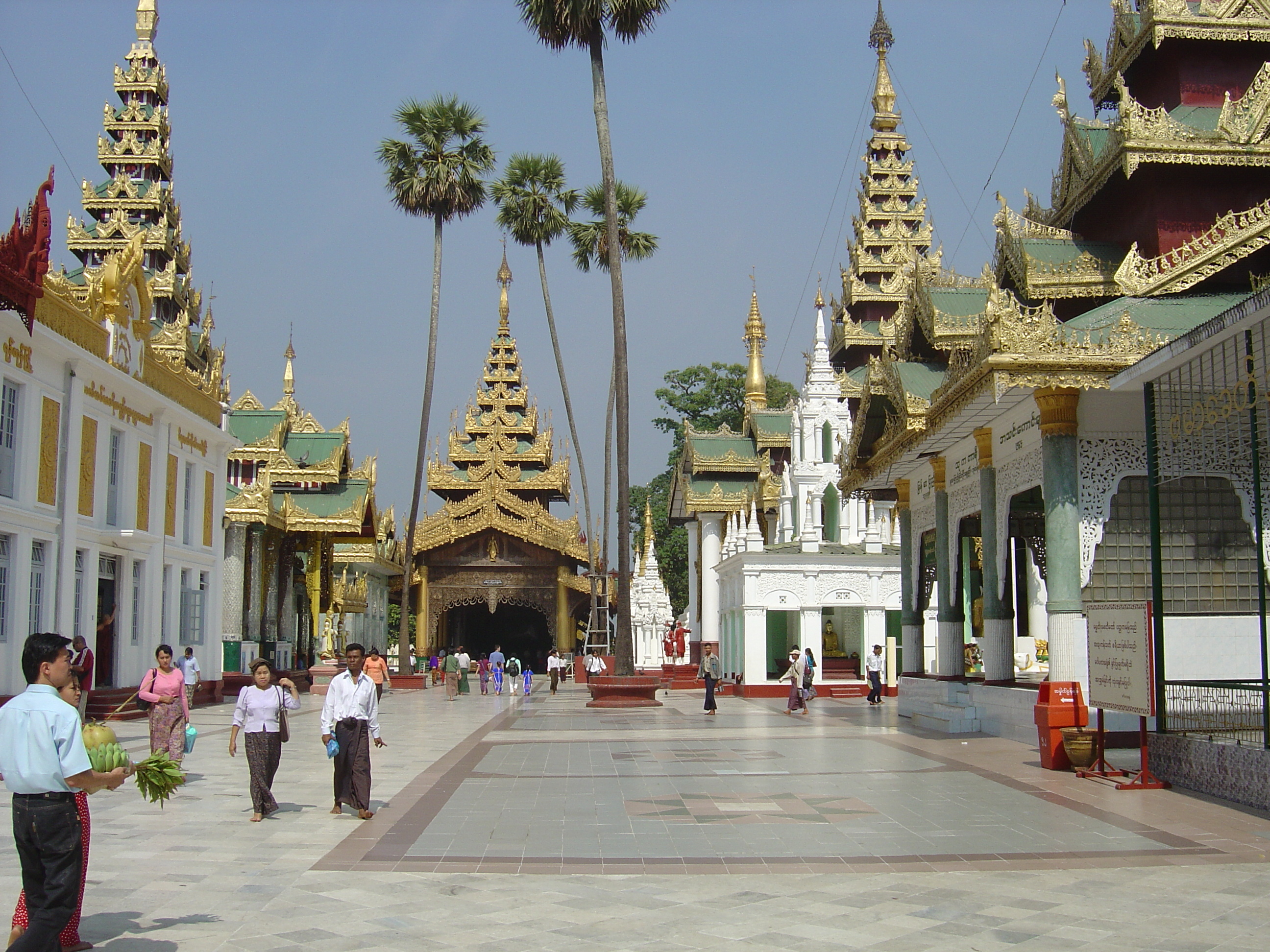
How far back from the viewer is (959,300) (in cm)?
1878

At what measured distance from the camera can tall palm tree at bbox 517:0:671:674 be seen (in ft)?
82.6

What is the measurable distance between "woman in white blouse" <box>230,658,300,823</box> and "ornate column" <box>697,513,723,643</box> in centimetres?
2874

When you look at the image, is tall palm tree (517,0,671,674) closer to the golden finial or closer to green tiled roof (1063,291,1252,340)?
green tiled roof (1063,291,1252,340)

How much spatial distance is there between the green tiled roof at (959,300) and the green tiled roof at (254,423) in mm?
25421

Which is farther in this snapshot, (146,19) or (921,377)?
(146,19)

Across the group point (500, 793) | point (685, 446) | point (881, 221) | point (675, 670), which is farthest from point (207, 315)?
point (500, 793)

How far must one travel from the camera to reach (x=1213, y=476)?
15.1m

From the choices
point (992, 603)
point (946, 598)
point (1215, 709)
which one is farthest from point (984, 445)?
point (1215, 709)

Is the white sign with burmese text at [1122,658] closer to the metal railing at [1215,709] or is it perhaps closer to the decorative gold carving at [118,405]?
the metal railing at [1215,709]

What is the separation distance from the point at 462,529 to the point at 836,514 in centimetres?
1920

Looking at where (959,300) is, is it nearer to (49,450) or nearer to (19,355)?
(19,355)

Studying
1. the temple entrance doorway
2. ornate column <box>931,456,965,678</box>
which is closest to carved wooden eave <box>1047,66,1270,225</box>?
ornate column <box>931,456,965,678</box>

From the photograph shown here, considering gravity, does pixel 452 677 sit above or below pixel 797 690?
below

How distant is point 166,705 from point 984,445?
1119cm
